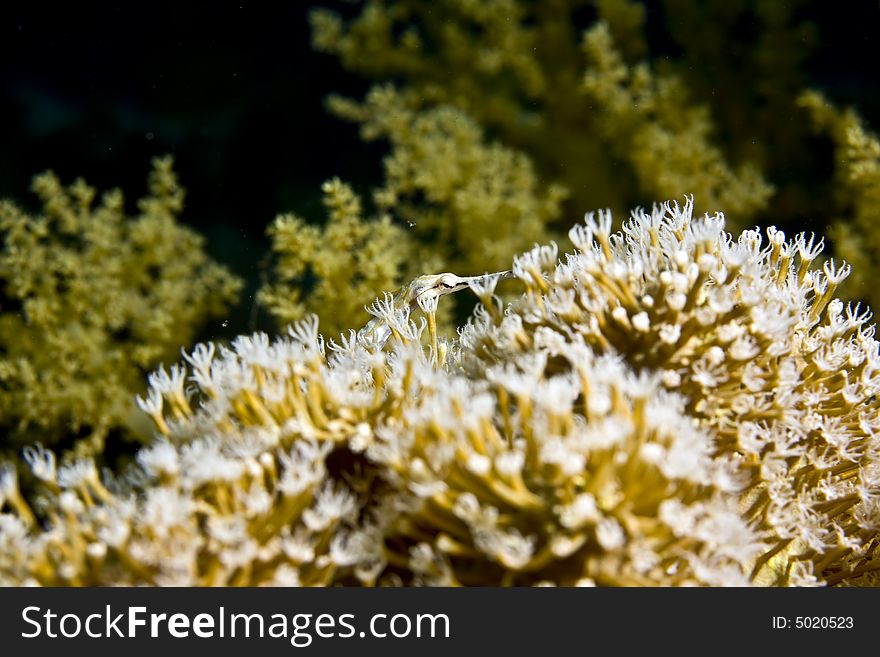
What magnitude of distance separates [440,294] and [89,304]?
4.83 ft

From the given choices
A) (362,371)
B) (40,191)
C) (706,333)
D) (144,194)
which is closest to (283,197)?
(144,194)

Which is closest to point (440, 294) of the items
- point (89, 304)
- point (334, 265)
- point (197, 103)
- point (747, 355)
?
point (334, 265)

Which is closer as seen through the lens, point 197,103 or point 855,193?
point 855,193

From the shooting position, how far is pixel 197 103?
3.30 meters

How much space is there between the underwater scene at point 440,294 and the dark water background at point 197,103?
1 centimetres

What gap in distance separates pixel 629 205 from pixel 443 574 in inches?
97.7

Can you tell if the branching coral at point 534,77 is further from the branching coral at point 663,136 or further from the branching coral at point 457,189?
the branching coral at point 457,189

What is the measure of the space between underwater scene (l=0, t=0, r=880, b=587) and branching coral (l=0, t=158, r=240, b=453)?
1cm

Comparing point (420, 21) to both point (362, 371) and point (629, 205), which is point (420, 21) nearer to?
point (629, 205)

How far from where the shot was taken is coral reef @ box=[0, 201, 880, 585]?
1103mm

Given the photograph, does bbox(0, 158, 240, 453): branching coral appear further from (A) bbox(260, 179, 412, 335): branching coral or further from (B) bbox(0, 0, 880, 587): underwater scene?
(A) bbox(260, 179, 412, 335): branching coral

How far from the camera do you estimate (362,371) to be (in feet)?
4.79

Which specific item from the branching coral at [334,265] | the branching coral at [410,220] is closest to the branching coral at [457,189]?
the branching coral at [410,220]

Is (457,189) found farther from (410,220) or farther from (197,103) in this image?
(197,103)
